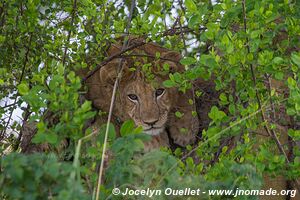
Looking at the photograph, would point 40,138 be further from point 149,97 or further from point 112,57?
point 149,97

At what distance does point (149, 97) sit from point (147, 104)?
2.1 inches

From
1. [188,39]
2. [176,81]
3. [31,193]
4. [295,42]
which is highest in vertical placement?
[188,39]

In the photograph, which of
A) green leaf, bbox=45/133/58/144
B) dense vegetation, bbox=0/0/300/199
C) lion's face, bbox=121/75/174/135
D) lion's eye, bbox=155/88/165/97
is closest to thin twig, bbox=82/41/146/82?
dense vegetation, bbox=0/0/300/199

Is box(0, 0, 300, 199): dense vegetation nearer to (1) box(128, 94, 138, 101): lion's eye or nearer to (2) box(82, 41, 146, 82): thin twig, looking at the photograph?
(2) box(82, 41, 146, 82): thin twig

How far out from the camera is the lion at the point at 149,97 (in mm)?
5129

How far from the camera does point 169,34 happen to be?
16.0 ft

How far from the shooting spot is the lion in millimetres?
5129

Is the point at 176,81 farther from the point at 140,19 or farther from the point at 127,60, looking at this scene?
the point at 127,60

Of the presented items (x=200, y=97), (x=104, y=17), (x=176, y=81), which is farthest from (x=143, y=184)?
(x=104, y=17)

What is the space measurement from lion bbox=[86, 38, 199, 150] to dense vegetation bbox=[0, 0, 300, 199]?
0.57 ft

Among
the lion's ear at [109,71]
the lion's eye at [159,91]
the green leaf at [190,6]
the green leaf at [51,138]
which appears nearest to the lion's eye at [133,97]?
the lion's eye at [159,91]

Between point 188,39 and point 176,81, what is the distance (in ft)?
5.57

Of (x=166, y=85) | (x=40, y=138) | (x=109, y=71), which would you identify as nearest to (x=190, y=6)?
(x=166, y=85)

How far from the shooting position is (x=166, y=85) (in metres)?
4.11
